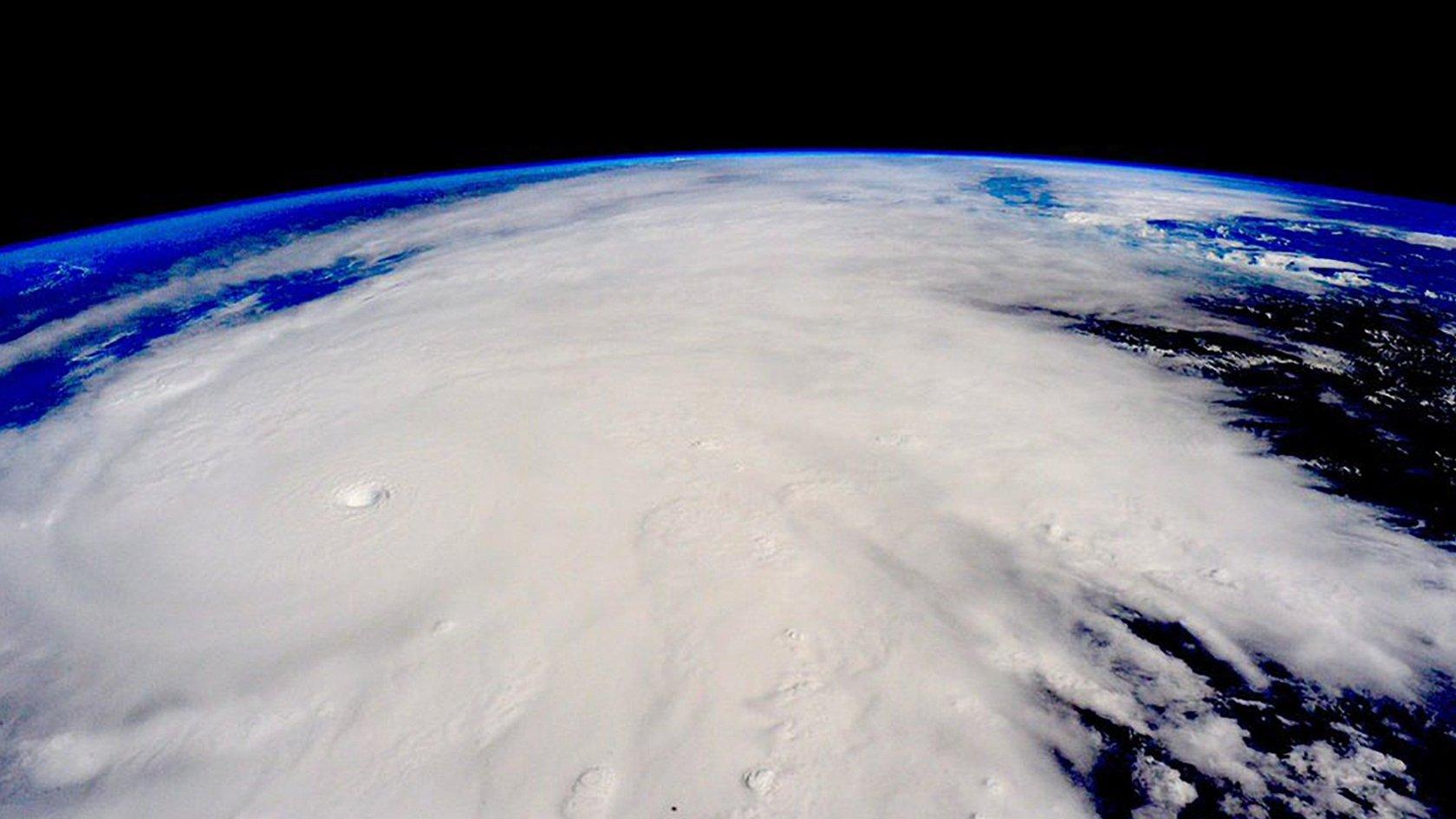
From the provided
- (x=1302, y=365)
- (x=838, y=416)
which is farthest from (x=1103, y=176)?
(x=838, y=416)

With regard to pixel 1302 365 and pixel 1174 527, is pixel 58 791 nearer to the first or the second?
pixel 1174 527

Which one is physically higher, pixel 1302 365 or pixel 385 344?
pixel 1302 365

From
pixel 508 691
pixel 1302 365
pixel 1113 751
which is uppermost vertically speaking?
pixel 1302 365

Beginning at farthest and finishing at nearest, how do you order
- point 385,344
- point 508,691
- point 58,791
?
point 385,344, point 508,691, point 58,791

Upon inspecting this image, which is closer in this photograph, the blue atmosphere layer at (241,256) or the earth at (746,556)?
the earth at (746,556)

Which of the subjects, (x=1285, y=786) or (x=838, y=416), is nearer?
(x=1285, y=786)

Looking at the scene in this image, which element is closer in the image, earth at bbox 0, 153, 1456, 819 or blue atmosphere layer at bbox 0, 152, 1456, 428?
earth at bbox 0, 153, 1456, 819

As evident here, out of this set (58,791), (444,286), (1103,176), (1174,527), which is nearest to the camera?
(58,791)

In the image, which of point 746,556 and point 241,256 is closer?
point 746,556
